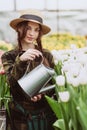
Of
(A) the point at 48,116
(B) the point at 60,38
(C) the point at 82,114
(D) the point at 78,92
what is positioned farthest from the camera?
(B) the point at 60,38

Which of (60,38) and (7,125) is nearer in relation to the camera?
(7,125)

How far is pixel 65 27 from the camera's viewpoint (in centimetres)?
201

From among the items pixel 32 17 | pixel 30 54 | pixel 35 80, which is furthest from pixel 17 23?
pixel 35 80

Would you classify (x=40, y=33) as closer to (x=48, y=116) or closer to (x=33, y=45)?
(x=33, y=45)

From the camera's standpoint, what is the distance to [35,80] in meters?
1.51

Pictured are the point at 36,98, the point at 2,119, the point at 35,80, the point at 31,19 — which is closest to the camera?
the point at 35,80

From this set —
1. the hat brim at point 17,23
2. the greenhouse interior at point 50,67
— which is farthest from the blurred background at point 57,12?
the hat brim at point 17,23

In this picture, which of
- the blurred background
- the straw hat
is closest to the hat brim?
the straw hat

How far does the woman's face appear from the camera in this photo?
172cm

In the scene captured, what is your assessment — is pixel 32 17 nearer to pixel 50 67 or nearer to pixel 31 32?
pixel 31 32

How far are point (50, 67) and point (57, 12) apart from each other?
0.47 m

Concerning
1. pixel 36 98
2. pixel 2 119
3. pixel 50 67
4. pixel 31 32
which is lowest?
pixel 2 119
